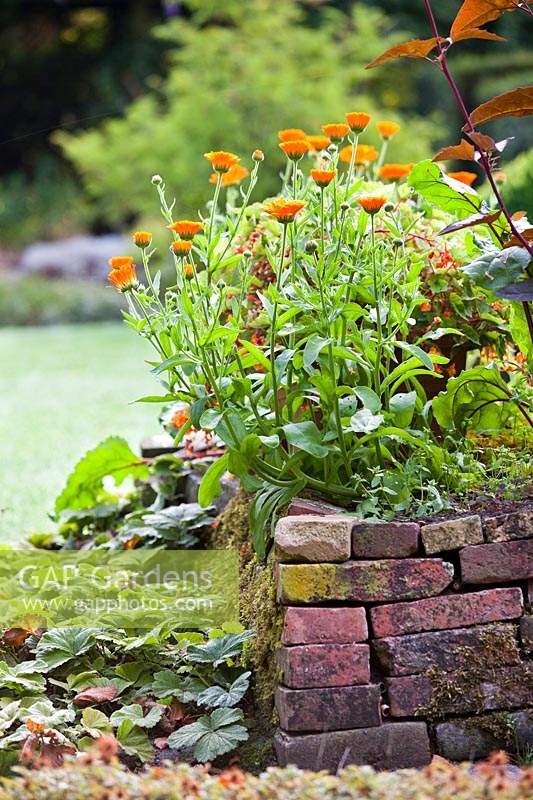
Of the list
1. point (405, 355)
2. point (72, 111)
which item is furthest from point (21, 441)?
point (72, 111)

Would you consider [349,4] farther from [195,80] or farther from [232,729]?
[232,729]

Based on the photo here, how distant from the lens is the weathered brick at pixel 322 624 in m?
1.99

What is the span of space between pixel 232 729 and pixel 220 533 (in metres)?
0.93

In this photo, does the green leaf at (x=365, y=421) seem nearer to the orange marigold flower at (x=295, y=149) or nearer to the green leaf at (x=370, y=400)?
the green leaf at (x=370, y=400)

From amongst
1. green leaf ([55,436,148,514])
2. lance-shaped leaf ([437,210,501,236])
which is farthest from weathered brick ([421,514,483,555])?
green leaf ([55,436,148,514])

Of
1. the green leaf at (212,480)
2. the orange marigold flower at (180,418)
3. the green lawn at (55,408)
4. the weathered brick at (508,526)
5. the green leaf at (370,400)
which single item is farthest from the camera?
the green lawn at (55,408)

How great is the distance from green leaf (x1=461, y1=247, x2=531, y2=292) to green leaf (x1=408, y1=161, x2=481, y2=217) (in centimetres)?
18

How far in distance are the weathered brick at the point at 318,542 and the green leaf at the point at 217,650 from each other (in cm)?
30

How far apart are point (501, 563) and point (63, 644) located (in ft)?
3.17

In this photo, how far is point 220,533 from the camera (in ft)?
9.60

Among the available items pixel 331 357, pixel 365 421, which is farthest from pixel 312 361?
pixel 365 421

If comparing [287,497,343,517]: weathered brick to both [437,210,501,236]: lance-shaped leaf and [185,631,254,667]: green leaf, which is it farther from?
[437,210,501,236]: lance-shaped leaf

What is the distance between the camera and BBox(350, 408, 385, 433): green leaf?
2105mm

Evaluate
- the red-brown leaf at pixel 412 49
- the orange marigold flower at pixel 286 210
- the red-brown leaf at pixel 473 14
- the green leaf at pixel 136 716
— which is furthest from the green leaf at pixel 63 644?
the red-brown leaf at pixel 473 14
